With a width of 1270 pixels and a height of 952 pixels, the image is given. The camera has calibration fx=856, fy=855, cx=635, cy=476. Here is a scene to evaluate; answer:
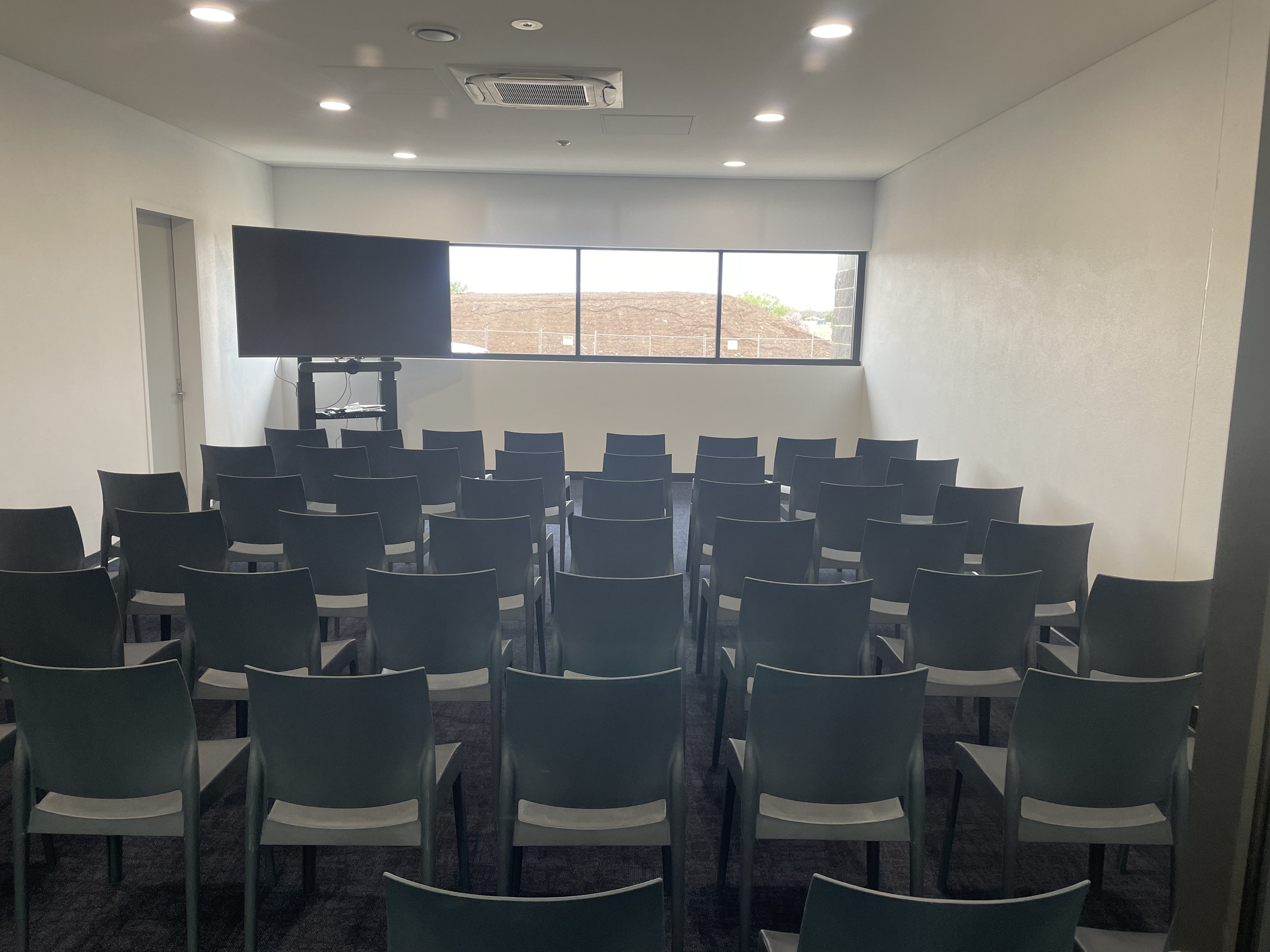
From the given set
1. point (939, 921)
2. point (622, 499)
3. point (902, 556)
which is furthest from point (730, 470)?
point (939, 921)

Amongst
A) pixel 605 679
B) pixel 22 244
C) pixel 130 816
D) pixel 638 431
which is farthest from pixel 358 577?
pixel 638 431

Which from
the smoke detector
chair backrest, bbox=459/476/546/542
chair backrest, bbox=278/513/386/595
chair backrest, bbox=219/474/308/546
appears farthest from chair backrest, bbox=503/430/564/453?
chair backrest, bbox=278/513/386/595

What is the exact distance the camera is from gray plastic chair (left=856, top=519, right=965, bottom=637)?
12.3 feet

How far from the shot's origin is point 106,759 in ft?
7.16

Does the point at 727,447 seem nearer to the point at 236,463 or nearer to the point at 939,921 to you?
the point at 236,463

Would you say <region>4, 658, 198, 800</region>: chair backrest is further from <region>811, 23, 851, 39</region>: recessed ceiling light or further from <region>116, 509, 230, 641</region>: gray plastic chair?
<region>811, 23, 851, 39</region>: recessed ceiling light

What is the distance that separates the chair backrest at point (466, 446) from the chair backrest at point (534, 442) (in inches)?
8.5

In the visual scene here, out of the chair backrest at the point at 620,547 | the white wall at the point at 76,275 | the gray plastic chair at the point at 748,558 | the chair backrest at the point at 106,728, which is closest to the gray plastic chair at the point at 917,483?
the gray plastic chair at the point at 748,558

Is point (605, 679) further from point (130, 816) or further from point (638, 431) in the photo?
point (638, 431)

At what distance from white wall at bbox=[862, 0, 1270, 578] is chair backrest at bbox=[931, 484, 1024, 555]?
1.91 feet

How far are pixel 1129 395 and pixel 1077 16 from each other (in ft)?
6.19

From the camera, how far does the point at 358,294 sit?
26.6ft

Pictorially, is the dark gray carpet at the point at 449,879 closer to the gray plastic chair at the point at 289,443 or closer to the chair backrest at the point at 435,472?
the chair backrest at the point at 435,472

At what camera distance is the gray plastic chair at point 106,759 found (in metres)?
2.12
